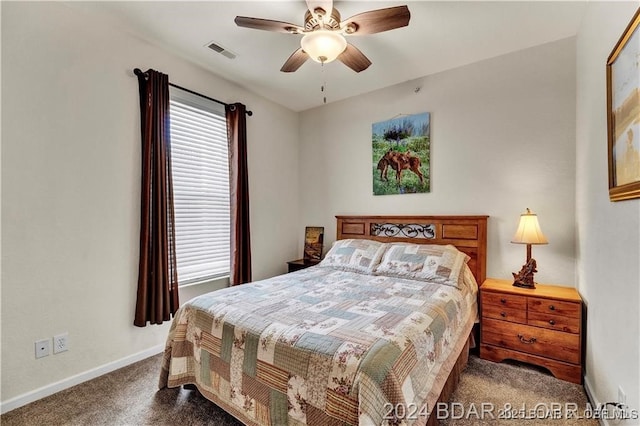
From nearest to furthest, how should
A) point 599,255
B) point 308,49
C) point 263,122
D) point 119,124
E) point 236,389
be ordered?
point 236,389 → point 599,255 → point 308,49 → point 119,124 → point 263,122

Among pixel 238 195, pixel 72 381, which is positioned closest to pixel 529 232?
pixel 238 195

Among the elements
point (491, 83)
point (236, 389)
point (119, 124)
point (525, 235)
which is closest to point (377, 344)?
point (236, 389)

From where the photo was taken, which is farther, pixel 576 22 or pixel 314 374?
pixel 576 22

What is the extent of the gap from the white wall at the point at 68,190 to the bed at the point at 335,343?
810mm

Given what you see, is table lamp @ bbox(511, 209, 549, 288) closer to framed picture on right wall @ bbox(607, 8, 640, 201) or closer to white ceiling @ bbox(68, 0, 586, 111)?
framed picture on right wall @ bbox(607, 8, 640, 201)

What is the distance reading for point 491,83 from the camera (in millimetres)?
2922

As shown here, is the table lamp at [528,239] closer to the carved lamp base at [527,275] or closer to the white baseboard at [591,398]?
the carved lamp base at [527,275]

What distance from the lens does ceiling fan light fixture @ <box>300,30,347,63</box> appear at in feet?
6.33

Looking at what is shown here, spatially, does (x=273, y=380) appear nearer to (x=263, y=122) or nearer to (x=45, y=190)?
(x=45, y=190)

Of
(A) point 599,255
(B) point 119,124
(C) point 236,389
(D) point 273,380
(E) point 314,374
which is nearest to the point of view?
(E) point 314,374

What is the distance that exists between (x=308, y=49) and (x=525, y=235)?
2.26m

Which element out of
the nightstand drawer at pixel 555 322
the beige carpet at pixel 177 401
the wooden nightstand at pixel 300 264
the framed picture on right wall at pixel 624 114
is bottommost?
the beige carpet at pixel 177 401

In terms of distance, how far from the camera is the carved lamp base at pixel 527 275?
2510 mm

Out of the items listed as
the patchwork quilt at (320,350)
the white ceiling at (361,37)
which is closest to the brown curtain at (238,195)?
the white ceiling at (361,37)
